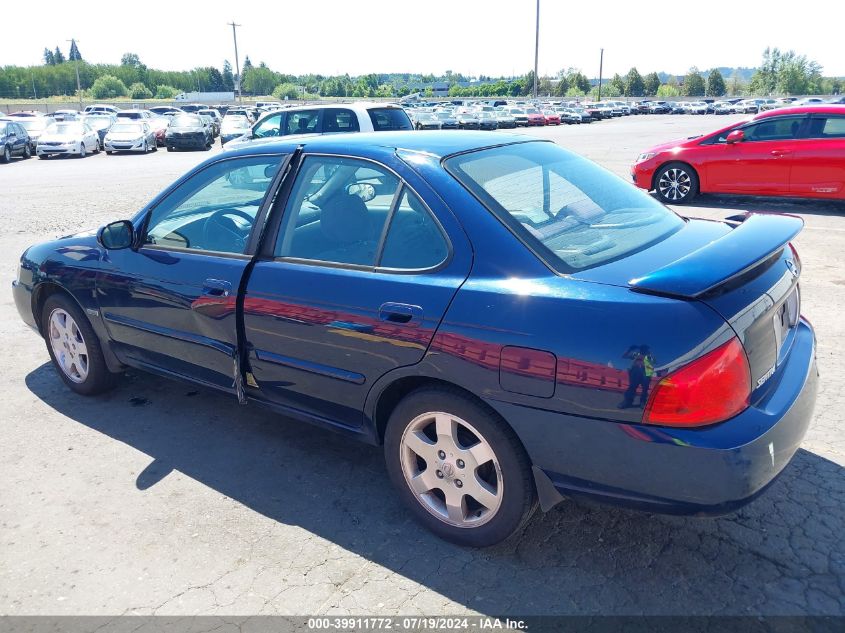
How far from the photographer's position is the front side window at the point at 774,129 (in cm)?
1063

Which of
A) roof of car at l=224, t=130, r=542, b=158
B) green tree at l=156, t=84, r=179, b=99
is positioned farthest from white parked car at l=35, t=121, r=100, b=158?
green tree at l=156, t=84, r=179, b=99

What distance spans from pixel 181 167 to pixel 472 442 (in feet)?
68.2

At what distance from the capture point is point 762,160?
35.7ft

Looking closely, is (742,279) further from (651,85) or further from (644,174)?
(651,85)

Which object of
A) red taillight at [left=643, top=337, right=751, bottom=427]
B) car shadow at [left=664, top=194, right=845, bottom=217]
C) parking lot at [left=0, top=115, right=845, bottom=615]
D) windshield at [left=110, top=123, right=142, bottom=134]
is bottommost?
parking lot at [left=0, top=115, right=845, bottom=615]

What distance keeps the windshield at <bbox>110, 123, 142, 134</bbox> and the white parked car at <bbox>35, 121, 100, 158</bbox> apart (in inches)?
44.5

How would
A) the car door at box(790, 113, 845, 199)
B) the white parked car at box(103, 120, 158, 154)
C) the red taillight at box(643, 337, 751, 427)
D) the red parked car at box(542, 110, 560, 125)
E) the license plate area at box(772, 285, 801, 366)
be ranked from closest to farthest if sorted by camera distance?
the red taillight at box(643, 337, 751, 427), the license plate area at box(772, 285, 801, 366), the car door at box(790, 113, 845, 199), the white parked car at box(103, 120, 158, 154), the red parked car at box(542, 110, 560, 125)

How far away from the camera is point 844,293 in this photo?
634 cm

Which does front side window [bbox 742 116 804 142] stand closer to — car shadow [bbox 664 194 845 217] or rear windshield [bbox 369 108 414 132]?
car shadow [bbox 664 194 845 217]

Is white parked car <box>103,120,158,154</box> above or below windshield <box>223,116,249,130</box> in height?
below

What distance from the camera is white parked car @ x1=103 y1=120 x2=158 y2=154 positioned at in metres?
27.9

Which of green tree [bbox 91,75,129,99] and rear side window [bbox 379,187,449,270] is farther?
green tree [bbox 91,75,129,99]

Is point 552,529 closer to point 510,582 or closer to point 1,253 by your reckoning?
point 510,582

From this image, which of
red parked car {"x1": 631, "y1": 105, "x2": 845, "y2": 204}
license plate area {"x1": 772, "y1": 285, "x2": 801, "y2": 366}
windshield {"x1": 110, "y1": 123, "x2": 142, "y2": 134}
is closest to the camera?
license plate area {"x1": 772, "y1": 285, "x2": 801, "y2": 366}
